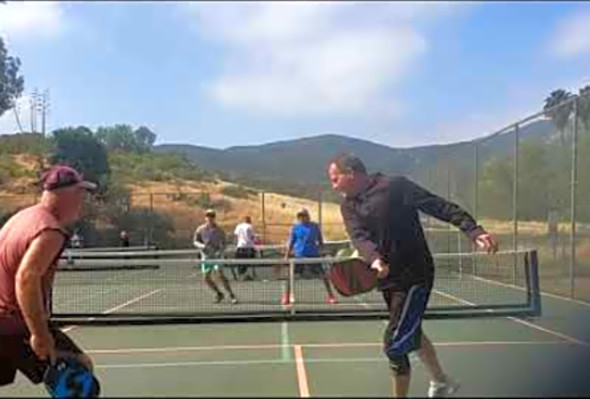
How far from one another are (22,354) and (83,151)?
3573 centimetres

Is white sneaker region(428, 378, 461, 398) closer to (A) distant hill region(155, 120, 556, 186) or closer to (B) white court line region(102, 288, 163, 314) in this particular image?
(A) distant hill region(155, 120, 556, 186)

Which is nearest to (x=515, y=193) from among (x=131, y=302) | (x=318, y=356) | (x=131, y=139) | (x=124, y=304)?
Result: (x=131, y=302)

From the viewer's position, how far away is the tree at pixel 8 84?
70.7 feet

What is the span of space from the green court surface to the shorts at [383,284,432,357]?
1.02ft

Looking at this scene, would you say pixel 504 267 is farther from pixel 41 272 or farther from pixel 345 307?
pixel 41 272

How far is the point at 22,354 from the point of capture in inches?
237

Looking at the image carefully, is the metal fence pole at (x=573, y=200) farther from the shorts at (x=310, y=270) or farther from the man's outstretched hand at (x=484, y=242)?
the man's outstretched hand at (x=484, y=242)

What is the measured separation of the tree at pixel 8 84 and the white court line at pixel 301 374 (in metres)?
12.2

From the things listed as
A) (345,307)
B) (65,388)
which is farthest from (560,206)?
(65,388)

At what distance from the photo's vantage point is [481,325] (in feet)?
42.4

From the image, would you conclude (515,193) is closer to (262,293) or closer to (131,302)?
(262,293)

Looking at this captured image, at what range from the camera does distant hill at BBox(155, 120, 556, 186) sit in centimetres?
2281

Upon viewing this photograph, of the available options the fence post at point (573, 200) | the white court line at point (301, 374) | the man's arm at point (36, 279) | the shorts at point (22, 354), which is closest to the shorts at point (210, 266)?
the white court line at point (301, 374)

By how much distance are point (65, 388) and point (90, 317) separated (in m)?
8.87
